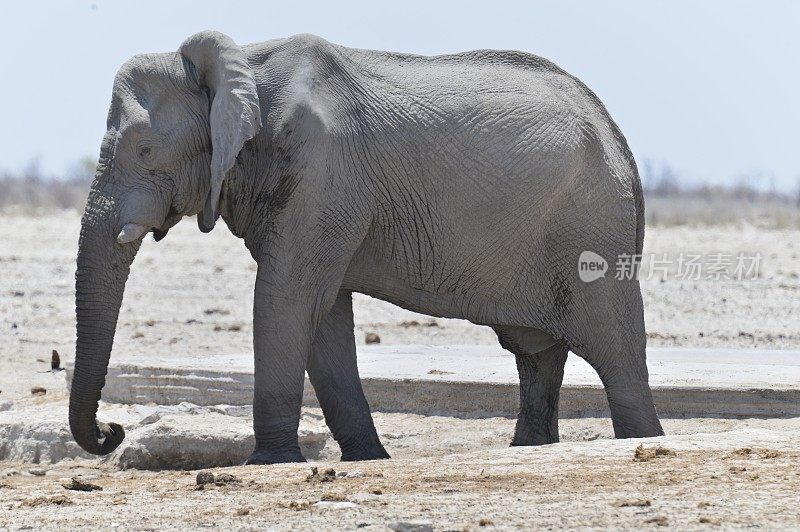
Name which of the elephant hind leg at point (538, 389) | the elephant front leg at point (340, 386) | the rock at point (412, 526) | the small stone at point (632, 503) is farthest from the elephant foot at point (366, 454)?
the rock at point (412, 526)

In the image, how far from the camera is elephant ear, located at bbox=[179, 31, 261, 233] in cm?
791

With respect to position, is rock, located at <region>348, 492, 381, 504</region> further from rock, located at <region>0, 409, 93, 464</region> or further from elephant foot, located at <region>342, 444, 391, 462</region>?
rock, located at <region>0, 409, 93, 464</region>

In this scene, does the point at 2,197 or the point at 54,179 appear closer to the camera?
the point at 2,197

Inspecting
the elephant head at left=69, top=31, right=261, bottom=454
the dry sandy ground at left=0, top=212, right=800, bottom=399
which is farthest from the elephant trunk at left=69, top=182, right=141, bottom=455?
the dry sandy ground at left=0, top=212, right=800, bottom=399

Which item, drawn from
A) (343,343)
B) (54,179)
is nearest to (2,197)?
(54,179)

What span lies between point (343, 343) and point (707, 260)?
1448 centimetres

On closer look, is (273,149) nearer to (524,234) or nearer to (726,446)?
(524,234)

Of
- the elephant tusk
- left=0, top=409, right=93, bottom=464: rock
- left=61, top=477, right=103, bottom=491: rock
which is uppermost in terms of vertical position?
the elephant tusk

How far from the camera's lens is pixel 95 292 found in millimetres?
8055

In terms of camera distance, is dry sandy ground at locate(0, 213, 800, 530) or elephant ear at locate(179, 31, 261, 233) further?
elephant ear at locate(179, 31, 261, 233)

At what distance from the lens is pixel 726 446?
7168 mm

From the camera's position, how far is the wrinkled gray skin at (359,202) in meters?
8.05

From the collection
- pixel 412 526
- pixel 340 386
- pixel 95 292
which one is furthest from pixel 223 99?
pixel 412 526

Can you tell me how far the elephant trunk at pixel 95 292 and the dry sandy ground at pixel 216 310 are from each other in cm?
347
